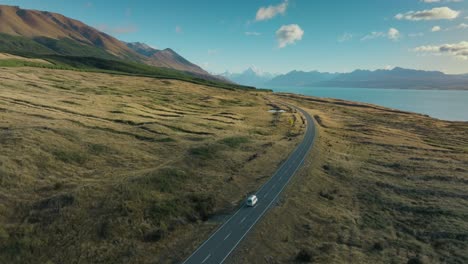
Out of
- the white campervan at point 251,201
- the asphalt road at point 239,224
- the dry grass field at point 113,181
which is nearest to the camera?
the asphalt road at point 239,224

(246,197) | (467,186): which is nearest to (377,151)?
(467,186)

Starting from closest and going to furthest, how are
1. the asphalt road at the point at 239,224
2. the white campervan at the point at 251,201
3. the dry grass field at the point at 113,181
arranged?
the asphalt road at the point at 239,224, the dry grass field at the point at 113,181, the white campervan at the point at 251,201

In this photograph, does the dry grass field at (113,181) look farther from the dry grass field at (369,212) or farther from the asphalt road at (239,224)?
the dry grass field at (369,212)

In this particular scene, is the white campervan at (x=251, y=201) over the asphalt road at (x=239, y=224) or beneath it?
over

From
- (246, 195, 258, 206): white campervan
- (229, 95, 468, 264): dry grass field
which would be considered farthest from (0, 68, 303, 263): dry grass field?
(229, 95, 468, 264): dry grass field

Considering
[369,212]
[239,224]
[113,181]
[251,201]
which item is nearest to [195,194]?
[251,201]

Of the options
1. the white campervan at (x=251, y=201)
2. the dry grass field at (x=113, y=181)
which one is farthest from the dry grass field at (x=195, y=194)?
the white campervan at (x=251, y=201)

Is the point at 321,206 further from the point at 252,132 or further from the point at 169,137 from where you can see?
the point at 252,132
